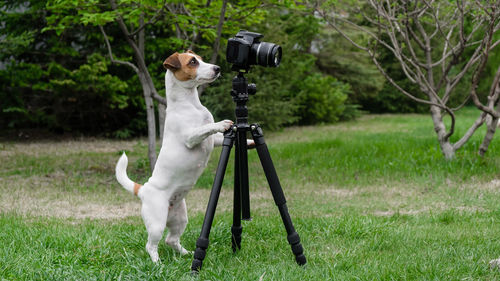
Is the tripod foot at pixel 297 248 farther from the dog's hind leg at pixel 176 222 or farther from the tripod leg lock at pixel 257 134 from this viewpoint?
the dog's hind leg at pixel 176 222

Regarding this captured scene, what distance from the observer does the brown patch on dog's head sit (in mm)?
3197

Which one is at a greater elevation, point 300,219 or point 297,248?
point 297,248

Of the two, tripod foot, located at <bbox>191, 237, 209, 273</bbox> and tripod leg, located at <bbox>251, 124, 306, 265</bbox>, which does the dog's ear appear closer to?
tripod leg, located at <bbox>251, 124, 306, 265</bbox>

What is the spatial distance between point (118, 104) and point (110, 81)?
1.02 metres

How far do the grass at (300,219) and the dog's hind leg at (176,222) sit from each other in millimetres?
97

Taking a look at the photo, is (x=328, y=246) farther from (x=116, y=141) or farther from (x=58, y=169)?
(x=116, y=141)

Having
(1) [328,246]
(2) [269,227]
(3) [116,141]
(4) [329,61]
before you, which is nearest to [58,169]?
(3) [116,141]

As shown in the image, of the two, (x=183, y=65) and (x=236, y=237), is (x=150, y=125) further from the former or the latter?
(x=183, y=65)

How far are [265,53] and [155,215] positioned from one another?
4.10ft

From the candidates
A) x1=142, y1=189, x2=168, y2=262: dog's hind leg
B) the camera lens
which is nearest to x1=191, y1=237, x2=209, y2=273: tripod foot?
x1=142, y1=189, x2=168, y2=262: dog's hind leg

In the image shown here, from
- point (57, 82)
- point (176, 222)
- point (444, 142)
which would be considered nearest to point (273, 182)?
point (176, 222)

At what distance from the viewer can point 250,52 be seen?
322 cm

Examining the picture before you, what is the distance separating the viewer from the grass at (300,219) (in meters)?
3.21

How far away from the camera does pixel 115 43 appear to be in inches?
438
